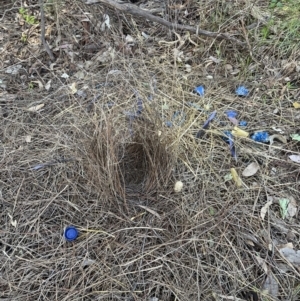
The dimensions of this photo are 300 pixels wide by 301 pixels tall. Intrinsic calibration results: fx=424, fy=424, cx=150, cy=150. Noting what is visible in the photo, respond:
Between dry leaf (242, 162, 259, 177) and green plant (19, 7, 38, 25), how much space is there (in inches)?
68.1

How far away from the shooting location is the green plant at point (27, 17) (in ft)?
8.98

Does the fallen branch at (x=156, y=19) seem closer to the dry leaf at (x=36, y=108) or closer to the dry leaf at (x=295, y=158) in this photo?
the dry leaf at (x=36, y=108)

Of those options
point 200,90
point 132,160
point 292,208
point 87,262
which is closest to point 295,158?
point 292,208

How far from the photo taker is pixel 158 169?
1746 millimetres

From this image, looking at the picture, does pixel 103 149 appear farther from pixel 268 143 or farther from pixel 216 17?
pixel 216 17

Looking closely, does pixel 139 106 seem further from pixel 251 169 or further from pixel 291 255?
pixel 291 255

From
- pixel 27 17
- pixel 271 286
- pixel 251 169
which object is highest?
pixel 27 17

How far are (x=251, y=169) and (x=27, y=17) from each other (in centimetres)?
178

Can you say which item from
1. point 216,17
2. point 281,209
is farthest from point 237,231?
point 216,17

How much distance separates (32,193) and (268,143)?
110 centimetres

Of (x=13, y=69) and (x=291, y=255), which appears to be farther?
(x=13, y=69)

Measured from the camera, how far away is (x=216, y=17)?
2.57 metres

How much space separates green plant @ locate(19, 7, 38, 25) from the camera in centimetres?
274

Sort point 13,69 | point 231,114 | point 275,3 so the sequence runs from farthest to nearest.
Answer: point 275,3, point 13,69, point 231,114
